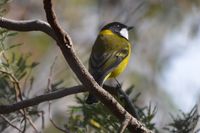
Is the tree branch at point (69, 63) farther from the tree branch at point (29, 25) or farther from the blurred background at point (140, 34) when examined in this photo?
the blurred background at point (140, 34)

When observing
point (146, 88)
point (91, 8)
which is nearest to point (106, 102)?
point (146, 88)

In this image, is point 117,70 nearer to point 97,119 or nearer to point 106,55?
point 106,55

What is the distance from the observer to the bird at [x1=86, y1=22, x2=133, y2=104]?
3.33m

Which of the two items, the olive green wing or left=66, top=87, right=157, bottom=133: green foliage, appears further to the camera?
the olive green wing

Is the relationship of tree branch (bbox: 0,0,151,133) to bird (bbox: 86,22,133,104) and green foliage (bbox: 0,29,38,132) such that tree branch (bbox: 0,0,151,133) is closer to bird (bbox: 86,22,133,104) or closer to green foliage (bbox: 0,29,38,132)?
green foliage (bbox: 0,29,38,132)

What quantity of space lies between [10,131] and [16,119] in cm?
33

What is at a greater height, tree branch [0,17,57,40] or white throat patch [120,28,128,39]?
tree branch [0,17,57,40]

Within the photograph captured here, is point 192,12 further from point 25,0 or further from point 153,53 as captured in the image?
point 25,0

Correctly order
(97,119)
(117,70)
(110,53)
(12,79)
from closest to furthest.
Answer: (12,79) → (97,119) → (117,70) → (110,53)

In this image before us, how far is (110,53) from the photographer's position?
3.83m

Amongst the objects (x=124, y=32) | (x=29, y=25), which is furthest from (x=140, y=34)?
(x=29, y=25)

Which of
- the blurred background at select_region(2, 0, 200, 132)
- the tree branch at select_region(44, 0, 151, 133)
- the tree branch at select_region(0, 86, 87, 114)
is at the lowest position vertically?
the blurred background at select_region(2, 0, 200, 132)

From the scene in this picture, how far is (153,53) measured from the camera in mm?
6316

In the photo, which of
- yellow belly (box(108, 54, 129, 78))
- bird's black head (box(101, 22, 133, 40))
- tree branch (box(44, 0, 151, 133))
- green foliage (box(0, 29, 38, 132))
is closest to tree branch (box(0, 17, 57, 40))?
tree branch (box(44, 0, 151, 133))
